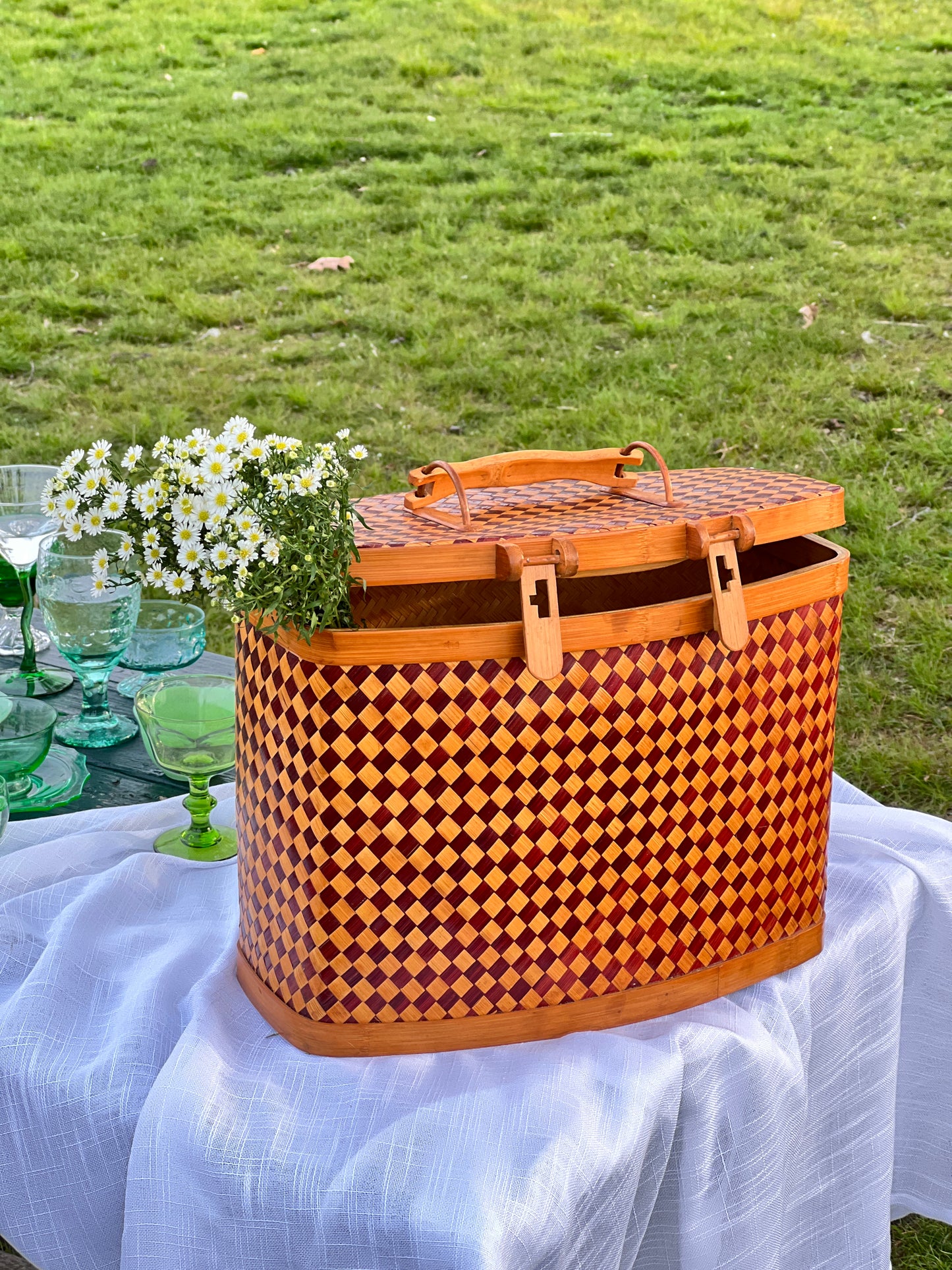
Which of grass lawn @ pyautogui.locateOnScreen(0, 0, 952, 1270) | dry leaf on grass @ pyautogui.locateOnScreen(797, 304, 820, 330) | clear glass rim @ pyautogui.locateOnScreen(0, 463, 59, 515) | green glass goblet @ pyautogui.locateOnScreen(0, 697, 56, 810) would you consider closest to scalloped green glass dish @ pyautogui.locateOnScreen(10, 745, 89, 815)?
green glass goblet @ pyautogui.locateOnScreen(0, 697, 56, 810)

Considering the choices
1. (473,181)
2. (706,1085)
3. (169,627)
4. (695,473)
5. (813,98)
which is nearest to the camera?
(706,1085)

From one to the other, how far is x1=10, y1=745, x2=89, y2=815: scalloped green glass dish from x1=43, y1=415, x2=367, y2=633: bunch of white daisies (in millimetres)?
535

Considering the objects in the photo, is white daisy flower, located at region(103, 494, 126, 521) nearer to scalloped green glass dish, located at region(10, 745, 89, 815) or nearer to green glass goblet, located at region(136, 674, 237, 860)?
green glass goblet, located at region(136, 674, 237, 860)

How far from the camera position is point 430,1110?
0.96 m

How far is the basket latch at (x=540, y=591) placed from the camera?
3.20ft

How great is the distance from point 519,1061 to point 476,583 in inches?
17.7

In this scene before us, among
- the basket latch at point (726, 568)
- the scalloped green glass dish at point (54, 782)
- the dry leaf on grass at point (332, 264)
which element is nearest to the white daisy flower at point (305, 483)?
the basket latch at point (726, 568)

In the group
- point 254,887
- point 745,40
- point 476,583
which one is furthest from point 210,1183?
point 745,40

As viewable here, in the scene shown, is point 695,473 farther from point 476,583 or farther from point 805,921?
point 805,921

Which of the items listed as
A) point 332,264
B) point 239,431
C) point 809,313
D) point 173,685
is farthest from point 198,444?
point 332,264

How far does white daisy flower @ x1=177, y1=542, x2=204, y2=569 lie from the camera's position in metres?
0.95

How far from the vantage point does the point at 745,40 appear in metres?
7.17

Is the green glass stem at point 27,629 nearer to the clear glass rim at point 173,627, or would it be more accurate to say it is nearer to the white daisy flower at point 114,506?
the clear glass rim at point 173,627

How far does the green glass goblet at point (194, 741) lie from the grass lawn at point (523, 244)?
1803 millimetres
